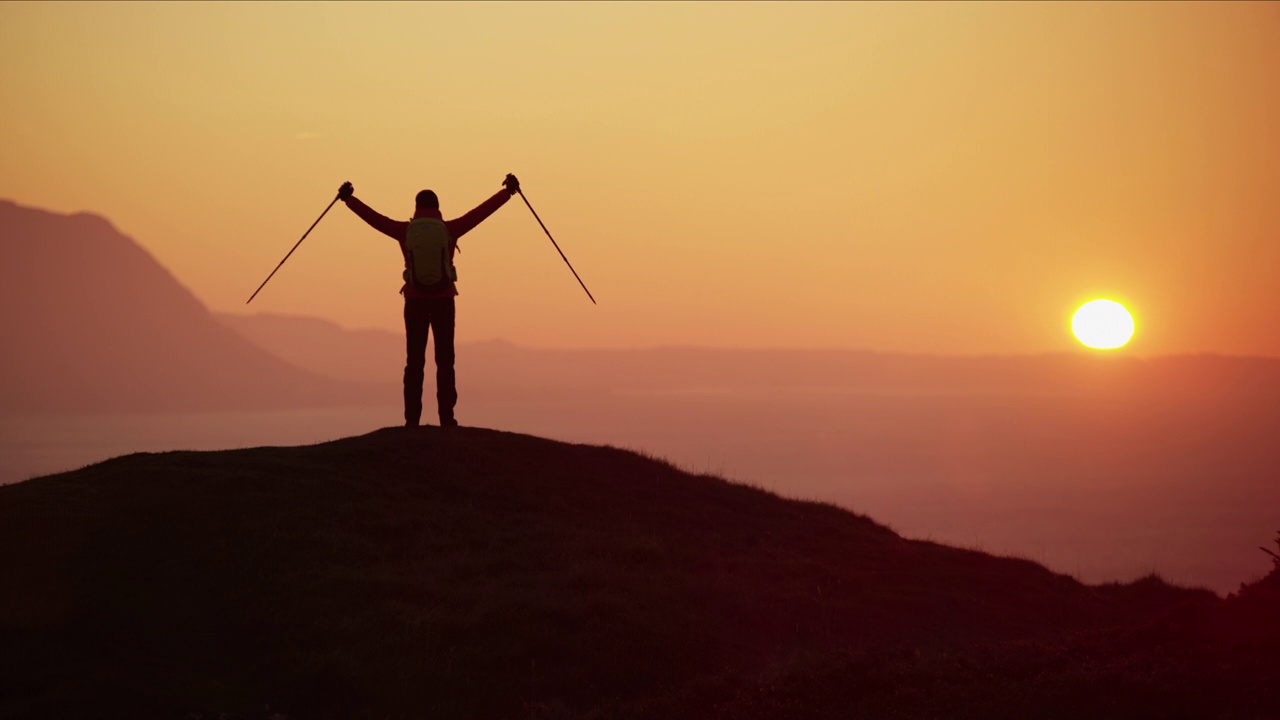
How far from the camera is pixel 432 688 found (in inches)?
511

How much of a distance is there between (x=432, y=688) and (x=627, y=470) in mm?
10361

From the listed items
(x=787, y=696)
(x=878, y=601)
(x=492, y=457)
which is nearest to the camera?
(x=787, y=696)

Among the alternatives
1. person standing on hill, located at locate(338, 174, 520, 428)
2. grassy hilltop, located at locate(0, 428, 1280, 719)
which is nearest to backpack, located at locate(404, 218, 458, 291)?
person standing on hill, located at locate(338, 174, 520, 428)

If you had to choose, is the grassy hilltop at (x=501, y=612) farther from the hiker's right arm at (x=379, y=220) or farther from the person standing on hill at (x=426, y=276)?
the hiker's right arm at (x=379, y=220)

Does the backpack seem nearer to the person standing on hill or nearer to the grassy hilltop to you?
the person standing on hill

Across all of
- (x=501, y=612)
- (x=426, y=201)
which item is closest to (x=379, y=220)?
(x=426, y=201)

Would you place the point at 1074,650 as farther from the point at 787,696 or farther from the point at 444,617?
the point at 444,617

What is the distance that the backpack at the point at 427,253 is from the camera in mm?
21344

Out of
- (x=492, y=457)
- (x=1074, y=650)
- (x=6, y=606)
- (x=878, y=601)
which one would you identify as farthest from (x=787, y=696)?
(x=492, y=457)

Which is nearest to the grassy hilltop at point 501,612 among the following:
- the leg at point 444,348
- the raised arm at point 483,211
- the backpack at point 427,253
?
the leg at point 444,348

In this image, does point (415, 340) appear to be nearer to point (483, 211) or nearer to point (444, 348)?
point (444, 348)

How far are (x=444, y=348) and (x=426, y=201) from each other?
256 centimetres

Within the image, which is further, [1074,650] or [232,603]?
[232,603]

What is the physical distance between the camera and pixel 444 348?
2184cm
